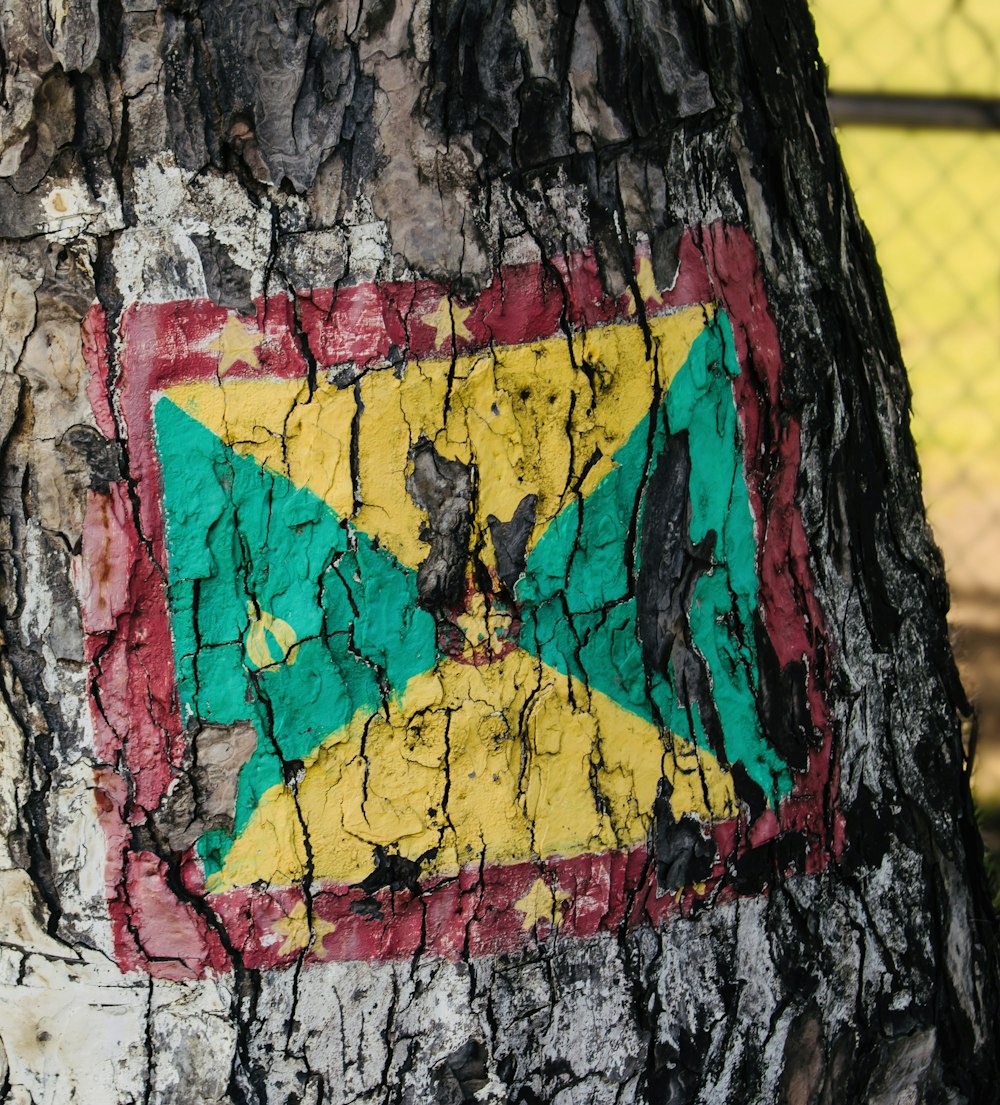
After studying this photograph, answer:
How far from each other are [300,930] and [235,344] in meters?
0.49

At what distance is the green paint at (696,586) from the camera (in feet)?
3.34

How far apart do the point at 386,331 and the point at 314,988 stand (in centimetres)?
56

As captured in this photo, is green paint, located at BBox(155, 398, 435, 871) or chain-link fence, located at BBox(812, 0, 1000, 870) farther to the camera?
chain-link fence, located at BBox(812, 0, 1000, 870)

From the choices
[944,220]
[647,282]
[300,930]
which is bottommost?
[300,930]

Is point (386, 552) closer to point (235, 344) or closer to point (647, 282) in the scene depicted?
point (235, 344)

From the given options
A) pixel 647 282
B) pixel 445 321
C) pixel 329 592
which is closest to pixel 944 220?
pixel 647 282

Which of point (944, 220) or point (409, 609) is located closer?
point (409, 609)

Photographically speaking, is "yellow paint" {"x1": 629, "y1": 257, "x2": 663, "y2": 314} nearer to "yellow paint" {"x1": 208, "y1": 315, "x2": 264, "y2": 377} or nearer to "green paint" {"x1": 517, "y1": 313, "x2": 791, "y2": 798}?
"green paint" {"x1": 517, "y1": 313, "x2": 791, "y2": 798}

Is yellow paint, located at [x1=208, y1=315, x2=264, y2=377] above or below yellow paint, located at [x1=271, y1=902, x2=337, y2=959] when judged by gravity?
above

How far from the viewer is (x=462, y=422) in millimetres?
994

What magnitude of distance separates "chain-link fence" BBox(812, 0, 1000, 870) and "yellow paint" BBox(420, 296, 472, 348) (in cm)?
255

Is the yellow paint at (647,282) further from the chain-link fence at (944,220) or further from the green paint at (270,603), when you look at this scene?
the chain-link fence at (944,220)

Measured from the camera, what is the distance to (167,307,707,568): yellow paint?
0.98 metres

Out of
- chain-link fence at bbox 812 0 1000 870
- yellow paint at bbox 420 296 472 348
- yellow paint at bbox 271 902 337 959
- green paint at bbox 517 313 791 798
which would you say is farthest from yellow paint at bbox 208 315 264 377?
chain-link fence at bbox 812 0 1000 870
